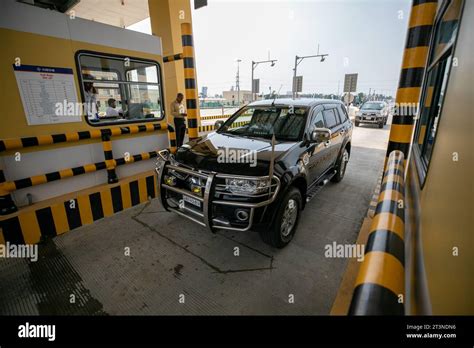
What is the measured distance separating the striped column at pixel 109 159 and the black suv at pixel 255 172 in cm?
119

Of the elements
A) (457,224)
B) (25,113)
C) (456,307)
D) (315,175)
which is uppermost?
(25,113)

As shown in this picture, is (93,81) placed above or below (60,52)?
below

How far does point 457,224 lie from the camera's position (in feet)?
3.52

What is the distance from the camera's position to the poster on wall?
311 centimetres

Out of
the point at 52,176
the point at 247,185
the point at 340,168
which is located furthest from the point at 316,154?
the point at 52,176

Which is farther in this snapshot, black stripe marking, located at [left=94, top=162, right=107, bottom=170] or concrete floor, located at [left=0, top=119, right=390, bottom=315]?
black stripe marking, located at [left=94, top=162, right=107, bottom=170]

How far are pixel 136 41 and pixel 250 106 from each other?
2478 millimetres

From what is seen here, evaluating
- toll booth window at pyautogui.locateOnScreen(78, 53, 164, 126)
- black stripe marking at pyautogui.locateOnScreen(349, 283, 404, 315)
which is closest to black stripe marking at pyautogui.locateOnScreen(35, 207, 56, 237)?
toll booth window at pyautogui.locateOnScreen(78, 53, 164, 126)

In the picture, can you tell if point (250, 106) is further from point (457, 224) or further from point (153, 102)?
point (457, 224)

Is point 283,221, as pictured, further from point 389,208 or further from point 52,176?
point 52,176

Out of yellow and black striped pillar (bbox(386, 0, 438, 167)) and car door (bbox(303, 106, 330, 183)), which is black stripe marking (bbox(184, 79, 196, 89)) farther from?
yellow and black striped pillar (bbox(386, 0, 438, 167))

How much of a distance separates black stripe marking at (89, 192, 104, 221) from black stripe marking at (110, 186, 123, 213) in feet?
0.73

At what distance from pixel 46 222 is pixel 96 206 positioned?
67 cm

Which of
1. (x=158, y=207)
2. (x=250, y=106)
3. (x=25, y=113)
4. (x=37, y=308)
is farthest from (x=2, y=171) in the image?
(x=250, y=106)
